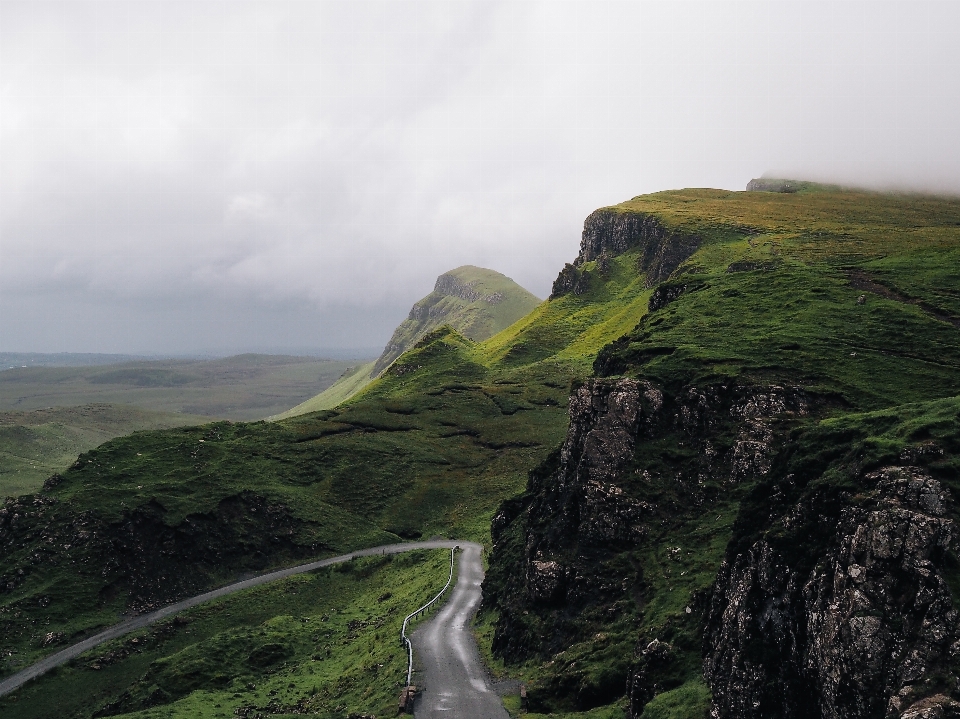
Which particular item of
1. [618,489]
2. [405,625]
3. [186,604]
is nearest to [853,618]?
[618,489]

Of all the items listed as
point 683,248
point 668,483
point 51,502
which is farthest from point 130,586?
point 683,248

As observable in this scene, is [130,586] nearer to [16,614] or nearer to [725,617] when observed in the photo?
[16,614]

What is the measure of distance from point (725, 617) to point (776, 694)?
508 centimetres

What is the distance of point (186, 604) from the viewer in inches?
4102

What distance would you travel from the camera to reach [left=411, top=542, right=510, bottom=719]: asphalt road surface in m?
51.2

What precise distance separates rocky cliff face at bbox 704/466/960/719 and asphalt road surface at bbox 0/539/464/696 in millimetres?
43838

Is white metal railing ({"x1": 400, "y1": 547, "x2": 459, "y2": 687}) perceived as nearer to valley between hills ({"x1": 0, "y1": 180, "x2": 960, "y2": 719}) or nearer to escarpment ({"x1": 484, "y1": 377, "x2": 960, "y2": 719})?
valley between hills ({"x1": 0, "y1": 180, "x2": 960, "y2": 719})

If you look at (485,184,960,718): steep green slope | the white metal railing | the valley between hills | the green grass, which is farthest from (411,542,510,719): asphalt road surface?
(485,184,960,718): steep green slope

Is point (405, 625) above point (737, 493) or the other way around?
the other way around

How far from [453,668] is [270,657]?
1054 inches

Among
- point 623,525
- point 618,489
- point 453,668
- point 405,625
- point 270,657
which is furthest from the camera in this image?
point 270,657

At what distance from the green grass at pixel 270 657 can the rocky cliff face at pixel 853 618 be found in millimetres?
25055

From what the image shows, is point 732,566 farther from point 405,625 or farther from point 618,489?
point 405,625

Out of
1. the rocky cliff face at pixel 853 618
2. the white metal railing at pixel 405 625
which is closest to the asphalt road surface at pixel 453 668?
the white metal railing at pixel 405 625
